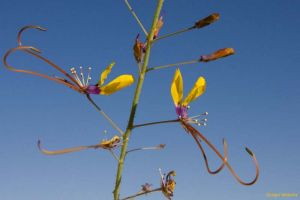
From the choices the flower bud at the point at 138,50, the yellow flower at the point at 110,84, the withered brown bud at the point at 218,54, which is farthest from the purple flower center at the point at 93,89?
the withered brown bud at the point at 218,54

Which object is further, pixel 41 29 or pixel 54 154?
pixel 41 29

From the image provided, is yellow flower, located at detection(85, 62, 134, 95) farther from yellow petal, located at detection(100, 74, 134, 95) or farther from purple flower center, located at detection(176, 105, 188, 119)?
purple flower center, located at detection(176, 105, 188, 119)

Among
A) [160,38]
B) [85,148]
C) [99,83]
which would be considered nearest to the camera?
[85,148]

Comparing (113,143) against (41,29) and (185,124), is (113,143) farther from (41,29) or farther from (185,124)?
(41,29)

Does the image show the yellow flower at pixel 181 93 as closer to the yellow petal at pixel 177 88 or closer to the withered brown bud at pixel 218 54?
the yellow petal at pixel 177 88

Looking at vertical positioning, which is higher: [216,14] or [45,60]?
[45,60]

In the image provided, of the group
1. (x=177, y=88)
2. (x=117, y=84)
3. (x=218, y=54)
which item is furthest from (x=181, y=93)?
(x=117, y=84)

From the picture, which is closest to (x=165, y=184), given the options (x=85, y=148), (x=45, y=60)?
(x=85, y=148)
